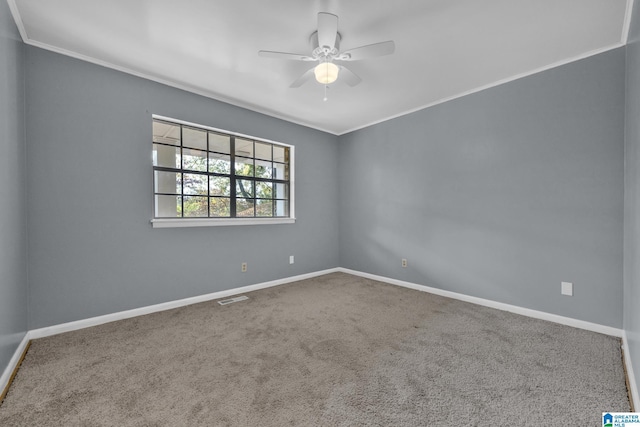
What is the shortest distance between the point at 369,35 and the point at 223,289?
317cm

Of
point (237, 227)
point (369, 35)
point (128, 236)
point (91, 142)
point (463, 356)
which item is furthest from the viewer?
point (237, 227)

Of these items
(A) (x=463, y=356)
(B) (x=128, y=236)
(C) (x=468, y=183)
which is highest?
(C) (x=468, y=183)

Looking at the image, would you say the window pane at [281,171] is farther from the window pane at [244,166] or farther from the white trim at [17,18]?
the white trim at [17,18]

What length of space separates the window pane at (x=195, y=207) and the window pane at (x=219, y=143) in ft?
2.19

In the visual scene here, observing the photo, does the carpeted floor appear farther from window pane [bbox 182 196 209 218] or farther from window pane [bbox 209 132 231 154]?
window pane [bbox 209 132 231 154]

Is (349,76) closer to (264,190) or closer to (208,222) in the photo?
(264,190)

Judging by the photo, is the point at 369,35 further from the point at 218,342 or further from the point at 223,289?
the point at 223,289

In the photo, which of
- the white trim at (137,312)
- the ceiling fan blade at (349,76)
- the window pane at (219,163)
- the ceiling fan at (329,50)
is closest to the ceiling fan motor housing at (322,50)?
the ceiling fan at (329,50)

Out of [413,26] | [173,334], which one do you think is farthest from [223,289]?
[413,26]

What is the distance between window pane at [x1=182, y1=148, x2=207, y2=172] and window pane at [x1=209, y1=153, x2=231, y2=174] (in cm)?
9

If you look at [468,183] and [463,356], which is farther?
[468,183]

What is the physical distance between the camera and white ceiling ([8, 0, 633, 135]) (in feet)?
6.21

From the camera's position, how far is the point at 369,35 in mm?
2174

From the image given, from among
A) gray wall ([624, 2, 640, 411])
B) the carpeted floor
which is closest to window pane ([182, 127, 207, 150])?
the carpeted floor
